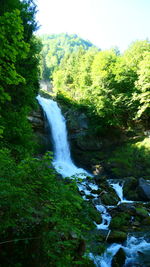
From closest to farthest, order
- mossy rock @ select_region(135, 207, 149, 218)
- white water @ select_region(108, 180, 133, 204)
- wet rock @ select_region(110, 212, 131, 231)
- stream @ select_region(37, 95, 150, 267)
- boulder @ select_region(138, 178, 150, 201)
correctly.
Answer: stream @ select_region(37, 95, 150, 267) < wet rock @ select_region(110, 212, 131, 231) < mossy rock @ select_region(135, 207, 149, 218) < boulder @ select_region(138, 178, 150, 201) < white water @ select_region(108, 180, 133, 204)

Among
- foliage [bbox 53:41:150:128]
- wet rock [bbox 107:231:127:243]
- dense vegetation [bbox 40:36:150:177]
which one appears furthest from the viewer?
foliage [bbox 53:41:150:128]

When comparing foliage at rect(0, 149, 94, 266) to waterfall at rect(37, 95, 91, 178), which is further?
waterfall at rect(37, 95, 91, 178)

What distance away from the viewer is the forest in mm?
1980

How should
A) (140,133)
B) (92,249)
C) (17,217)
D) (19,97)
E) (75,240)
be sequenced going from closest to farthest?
(17,217) < (75,240) < (92,249) < (19,97) < (140,133)

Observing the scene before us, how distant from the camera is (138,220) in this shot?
746 cm

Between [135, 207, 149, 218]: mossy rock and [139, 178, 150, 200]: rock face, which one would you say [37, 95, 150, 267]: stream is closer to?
[139, 178, 150, 200]: rock face

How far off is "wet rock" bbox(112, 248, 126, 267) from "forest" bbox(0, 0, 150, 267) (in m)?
1.25

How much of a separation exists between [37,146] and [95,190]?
456cm

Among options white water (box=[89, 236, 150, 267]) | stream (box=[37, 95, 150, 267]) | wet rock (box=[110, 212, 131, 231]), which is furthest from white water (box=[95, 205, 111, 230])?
white water (box=[89, 236, 150, 267])

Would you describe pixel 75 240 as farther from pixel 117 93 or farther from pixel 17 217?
pixel 117 93

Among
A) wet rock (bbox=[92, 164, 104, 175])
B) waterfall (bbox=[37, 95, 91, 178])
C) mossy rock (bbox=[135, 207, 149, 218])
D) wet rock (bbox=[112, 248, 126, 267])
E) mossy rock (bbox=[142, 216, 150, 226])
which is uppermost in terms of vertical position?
waterfall (bbox=[37, 95, 91, 178])

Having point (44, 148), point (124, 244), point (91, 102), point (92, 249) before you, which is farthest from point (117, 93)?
point (92, 249)

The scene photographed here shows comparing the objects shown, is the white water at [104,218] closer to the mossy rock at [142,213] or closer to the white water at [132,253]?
the white water at [132,253]

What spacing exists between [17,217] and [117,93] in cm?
1913
